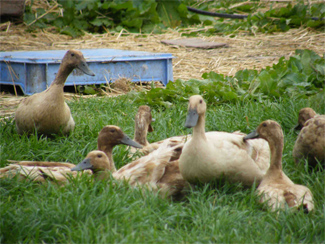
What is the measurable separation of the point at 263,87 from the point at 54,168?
348cm

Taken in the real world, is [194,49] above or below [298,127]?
above

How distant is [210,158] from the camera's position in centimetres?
360

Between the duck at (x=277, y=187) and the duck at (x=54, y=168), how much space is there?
1.21m

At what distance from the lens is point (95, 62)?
7602 millimetres

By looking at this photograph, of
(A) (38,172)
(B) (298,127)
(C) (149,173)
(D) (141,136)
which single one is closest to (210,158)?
(C) (149,173)

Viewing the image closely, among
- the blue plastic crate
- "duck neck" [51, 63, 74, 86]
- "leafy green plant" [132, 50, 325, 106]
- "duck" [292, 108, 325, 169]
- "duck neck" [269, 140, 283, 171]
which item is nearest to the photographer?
"duck neck" [269, 140, 283, 171]

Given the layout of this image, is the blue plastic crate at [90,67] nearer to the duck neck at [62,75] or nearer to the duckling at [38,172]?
the duck neck at [62,75]

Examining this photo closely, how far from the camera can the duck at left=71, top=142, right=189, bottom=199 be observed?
3.82m

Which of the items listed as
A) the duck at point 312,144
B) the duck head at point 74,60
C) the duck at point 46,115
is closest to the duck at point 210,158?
the duck at point 312,144

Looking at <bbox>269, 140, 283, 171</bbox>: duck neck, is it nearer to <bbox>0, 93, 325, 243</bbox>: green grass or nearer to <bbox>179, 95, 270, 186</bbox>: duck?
<bbox>179, 95, 270, 186</bbox>: duck

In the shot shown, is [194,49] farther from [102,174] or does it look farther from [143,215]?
[143,215]

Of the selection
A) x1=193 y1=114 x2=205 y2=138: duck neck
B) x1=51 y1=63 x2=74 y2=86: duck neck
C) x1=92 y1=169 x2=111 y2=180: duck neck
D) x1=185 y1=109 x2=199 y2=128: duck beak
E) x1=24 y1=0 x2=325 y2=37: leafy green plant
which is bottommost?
x1=92 y1=169 x2=111 y2=180: duck neck

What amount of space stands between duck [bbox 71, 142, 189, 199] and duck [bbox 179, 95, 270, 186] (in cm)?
19

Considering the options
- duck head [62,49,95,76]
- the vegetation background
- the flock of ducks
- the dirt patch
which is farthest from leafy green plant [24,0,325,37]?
the flock of ducks
